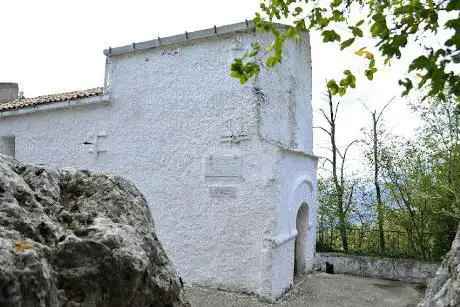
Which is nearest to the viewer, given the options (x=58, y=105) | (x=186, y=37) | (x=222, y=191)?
(x=222, y=191)

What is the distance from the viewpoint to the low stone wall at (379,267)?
976 centimetres

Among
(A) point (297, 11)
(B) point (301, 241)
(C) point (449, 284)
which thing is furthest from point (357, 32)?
(B) point (301, 241)

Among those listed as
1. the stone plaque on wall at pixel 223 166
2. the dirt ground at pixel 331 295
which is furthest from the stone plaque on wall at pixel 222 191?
the dirt ground at pixel 331 295

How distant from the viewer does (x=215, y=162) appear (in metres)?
8.39

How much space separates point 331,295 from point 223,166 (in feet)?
11.5

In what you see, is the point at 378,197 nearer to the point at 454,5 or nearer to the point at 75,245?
the point at 454,5

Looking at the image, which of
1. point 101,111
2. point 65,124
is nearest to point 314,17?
point 101,111

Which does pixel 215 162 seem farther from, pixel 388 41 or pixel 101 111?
pixel 388 41

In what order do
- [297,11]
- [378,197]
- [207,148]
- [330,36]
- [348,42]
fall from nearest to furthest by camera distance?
[348,42] → [330,36] → [297,11] → [207,148] → [378,197]

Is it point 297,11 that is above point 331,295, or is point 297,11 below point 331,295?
above

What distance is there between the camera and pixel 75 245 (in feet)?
5.70

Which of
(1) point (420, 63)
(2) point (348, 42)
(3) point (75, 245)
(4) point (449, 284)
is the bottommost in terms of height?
(4) point (449, 284)

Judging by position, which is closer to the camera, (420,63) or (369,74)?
(420,63)

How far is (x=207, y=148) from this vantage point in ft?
27.9
